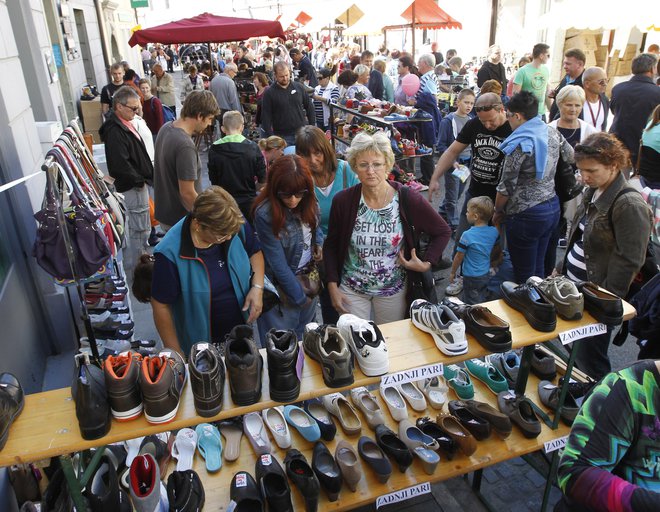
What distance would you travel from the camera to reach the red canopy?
902 cm

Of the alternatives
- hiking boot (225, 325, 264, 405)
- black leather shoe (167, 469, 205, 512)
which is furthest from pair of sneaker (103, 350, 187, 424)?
black leather shoe (167, 469, 205, 512)

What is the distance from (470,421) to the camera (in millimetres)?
2480

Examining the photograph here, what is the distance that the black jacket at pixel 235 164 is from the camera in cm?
462

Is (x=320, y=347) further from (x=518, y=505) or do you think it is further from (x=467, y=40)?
(x=467, y=40)

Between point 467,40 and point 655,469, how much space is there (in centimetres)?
1886

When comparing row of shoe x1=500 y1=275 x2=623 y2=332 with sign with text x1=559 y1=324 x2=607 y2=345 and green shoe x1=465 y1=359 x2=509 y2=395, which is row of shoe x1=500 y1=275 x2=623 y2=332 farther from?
green shoe x1=465 y1=359 x2=509 y2=395

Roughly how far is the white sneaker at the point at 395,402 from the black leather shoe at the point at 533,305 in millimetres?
749

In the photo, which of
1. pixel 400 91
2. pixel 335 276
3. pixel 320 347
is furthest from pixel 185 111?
pixel 400 91

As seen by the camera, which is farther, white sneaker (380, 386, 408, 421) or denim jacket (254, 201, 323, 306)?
denim jacket (254, 201, 323, 306)

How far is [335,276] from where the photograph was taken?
9.93 feet

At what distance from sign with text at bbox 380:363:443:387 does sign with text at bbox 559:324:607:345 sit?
58cm

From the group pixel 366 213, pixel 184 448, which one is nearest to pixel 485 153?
pixel 366 213

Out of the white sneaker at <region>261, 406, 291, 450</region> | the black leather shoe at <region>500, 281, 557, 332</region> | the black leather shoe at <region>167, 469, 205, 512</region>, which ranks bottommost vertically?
the white sneaker at <region>261, 406, 291, 450</region>

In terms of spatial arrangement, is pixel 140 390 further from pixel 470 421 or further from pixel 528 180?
pixel 528 180
